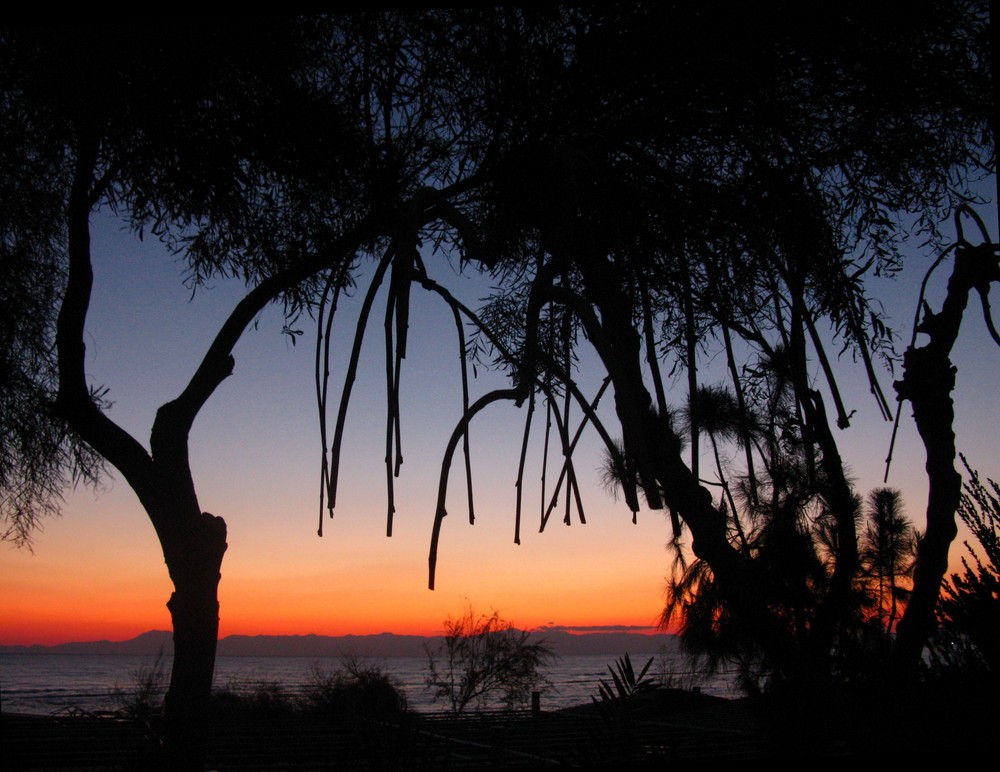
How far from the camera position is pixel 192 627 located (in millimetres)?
3652

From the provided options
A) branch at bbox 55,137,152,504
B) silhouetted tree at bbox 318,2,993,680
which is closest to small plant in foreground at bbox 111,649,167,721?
branch at bbox 55,137,152,504

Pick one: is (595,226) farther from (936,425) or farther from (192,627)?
(192,627)

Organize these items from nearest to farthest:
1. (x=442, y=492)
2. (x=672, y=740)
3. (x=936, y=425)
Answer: (x=442, y=492)
(x=936, y=425)
(x=672, y=740)

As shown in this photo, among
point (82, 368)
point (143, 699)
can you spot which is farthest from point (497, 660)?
point (82, 368)

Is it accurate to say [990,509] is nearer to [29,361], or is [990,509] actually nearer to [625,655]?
[625,655]

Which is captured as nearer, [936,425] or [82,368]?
[936,425]

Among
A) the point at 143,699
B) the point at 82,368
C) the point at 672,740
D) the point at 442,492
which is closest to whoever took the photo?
the point at 442,492

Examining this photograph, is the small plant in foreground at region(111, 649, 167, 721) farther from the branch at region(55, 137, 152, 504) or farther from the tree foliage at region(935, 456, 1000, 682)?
the tree foliage at region(935, 456, 1000, 682)

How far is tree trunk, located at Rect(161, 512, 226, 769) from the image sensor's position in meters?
3.41

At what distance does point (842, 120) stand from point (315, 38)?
7.01 feet

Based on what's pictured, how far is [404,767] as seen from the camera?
271cm

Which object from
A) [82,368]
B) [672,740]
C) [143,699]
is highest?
[82,368]

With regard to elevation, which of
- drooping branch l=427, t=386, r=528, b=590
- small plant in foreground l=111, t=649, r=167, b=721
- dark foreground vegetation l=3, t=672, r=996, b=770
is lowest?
small plant in foreground l=111, t=649, r=167, b=721

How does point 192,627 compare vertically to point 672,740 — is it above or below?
above
